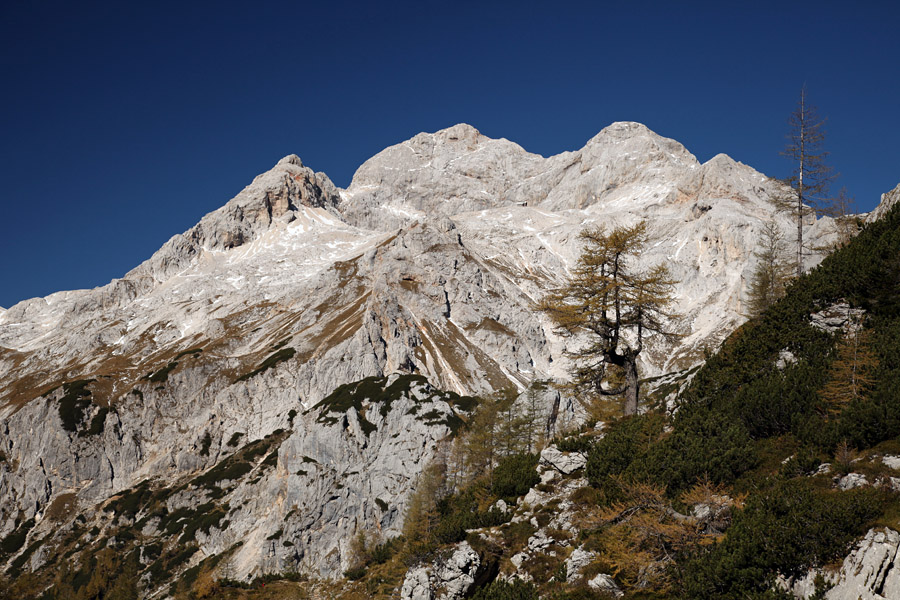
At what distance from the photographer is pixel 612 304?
92.1ft

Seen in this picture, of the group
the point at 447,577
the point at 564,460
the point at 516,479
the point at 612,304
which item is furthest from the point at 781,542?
the point at 612,304

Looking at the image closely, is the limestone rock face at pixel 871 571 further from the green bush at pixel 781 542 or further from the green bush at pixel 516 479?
the green bush at pixel 516 479

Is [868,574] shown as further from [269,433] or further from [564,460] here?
[269,433]

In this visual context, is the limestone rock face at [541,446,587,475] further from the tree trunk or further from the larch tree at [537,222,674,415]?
the tree trunk

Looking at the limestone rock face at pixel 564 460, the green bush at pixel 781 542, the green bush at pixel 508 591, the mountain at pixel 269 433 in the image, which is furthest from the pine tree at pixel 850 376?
the mountain at pixel 269 433

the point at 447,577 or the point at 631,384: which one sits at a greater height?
the point at 631,384

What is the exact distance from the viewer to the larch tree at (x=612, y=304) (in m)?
27.7

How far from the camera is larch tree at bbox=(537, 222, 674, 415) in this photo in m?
27.7

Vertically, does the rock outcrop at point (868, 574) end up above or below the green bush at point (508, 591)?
above

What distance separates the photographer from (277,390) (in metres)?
164

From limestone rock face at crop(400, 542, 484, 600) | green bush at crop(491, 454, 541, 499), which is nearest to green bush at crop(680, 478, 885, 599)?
limestone rock face at crop(400, 542, 484, 600)

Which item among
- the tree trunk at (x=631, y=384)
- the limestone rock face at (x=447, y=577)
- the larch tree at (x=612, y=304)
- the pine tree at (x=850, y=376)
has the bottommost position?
the limestone rock face at (x=447, y=577)

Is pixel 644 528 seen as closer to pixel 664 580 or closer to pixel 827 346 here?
pixel 664 580

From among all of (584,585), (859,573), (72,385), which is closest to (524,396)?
(584,585)
